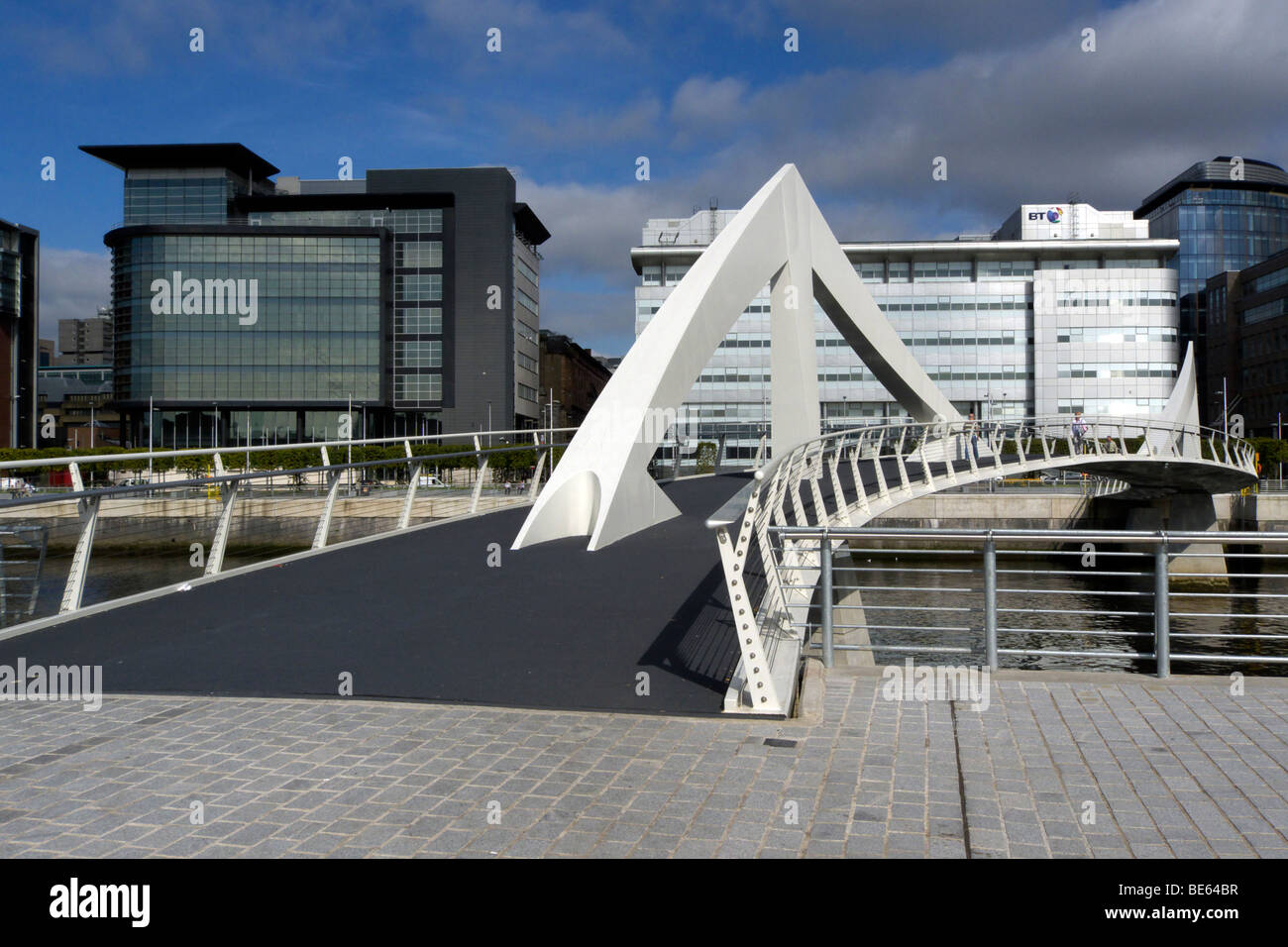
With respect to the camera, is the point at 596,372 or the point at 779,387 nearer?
the point at 779,387

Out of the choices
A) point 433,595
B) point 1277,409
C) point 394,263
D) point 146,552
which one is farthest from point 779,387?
point 1277,409

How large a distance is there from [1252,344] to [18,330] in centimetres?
10712

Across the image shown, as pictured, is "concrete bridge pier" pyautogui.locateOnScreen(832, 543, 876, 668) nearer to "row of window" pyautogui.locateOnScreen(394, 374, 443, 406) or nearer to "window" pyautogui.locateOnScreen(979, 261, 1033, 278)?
"row of window" pyautogui.locateOnScreen(394, 374, 443, 406)

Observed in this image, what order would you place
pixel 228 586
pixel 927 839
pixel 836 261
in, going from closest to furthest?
1. pixel 927 839
2. pixel 228 586
3. pixel 836 261

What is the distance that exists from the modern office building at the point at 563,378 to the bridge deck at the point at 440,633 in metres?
85.0

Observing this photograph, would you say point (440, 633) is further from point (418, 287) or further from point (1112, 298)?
point (1112, 298)

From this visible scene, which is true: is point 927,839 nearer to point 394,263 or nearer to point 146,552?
point 146,552

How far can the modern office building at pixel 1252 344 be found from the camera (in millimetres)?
78500

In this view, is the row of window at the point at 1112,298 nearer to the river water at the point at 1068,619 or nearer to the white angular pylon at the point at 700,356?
the river water at the point at 1068,619

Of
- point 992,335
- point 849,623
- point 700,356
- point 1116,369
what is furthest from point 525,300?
point 700,356

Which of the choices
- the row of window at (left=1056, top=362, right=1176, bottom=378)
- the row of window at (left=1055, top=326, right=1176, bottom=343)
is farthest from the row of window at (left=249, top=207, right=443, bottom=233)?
the row of window at (left=1056, top=362, right=1176, bottom=378)

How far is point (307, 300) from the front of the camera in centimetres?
6650
